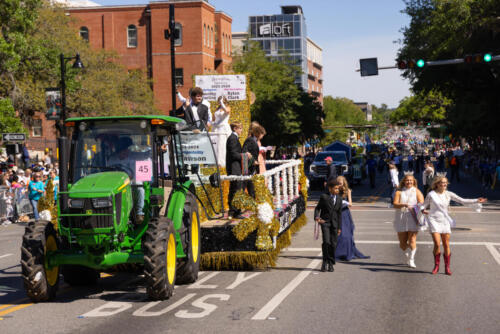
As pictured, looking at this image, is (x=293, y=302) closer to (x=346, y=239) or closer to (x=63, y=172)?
(x=63, y=172)

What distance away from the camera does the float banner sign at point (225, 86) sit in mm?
21172

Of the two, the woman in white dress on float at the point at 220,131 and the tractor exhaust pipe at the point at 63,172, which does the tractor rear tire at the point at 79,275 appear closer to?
the tractor exhaust pipe at the point at 63,172

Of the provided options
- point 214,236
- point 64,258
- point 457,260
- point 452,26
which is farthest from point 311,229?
point 452,26

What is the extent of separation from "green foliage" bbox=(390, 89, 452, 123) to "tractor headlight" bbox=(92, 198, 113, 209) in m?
38.6

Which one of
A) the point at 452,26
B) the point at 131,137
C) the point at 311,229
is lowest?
the point at 311,229

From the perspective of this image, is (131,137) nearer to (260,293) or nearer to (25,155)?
(260,293)

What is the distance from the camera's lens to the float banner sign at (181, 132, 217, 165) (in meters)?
15.1

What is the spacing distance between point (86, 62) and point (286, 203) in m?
42.8

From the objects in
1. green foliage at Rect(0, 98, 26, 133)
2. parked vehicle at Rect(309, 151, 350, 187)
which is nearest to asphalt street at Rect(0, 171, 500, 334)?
green foliage at Rect(0, 98, 26, 133)

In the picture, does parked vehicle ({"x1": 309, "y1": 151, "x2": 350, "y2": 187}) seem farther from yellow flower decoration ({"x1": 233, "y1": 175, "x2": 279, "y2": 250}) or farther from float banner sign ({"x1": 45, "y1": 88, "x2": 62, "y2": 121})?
yellow flower decoration ({"x1": 233, "y1": 175, "x2": 279, "y2": 250})

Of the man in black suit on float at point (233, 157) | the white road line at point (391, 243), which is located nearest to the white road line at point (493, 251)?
the white road line at point (391, 243)

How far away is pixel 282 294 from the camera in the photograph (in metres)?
10.6

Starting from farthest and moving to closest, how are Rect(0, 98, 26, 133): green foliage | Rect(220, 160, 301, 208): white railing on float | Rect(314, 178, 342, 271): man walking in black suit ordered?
1. Rect(0, 98, 26, 133): green foliage
2. Rect(220, 160, 301, 208): white railing on float
3. Rect(314, 178, 342, 271): man walking in black suit

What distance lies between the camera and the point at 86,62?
5538cm
